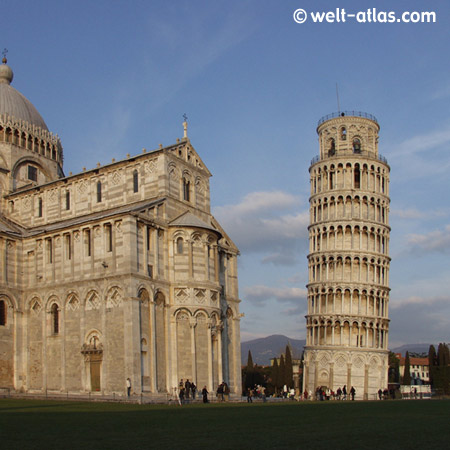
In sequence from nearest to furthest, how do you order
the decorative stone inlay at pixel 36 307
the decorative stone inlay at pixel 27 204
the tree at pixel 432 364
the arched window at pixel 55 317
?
1. the arched window at pixel 55 317
2. the decorative stone inlay at pixel 36 307
3. the decorative stone inlay at pixel 27 204
4. the tree at pixel 432 364

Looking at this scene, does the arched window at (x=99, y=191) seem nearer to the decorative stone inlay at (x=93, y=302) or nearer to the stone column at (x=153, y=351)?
the decorative stone inlay at (x=93, y=302)

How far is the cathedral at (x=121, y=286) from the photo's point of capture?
3997cm

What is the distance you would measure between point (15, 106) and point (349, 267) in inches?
1683

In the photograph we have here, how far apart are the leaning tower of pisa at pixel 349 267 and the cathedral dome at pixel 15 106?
121 feet

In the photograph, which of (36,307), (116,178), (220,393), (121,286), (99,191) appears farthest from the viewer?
(99,191)

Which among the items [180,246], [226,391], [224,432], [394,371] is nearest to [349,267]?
[180,246]

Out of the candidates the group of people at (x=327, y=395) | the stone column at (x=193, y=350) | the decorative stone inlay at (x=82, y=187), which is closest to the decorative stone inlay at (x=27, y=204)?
the decorative stone inlay at (x=82, y=187)

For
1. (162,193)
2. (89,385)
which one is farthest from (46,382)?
(162,193)

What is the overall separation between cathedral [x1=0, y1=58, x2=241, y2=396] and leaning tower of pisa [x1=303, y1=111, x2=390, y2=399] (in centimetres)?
2872

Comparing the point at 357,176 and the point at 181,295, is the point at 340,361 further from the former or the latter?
the point at 181,295

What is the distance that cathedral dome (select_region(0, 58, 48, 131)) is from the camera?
5562 cm

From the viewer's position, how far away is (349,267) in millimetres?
77062

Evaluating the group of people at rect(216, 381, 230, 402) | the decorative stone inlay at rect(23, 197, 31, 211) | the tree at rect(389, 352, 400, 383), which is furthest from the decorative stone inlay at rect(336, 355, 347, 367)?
the tree at rect(389, 352, 400, 383)

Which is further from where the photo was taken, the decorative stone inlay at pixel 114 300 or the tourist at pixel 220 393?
the decorative stone inlay at pixel 114 300
